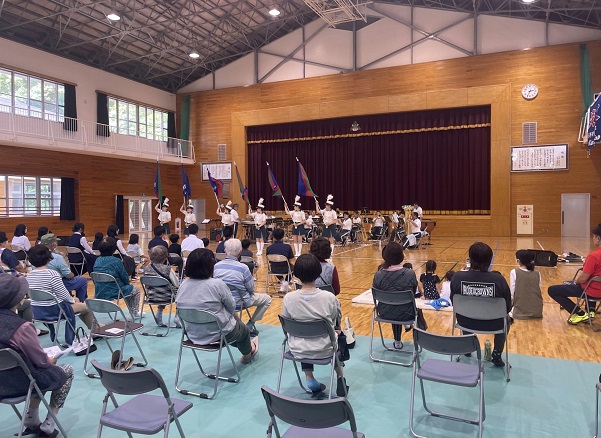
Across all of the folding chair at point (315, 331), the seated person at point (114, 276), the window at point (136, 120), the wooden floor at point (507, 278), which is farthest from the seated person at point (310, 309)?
the window at point (136, 120)

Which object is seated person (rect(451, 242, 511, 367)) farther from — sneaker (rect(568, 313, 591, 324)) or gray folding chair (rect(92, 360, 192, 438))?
gray folding chair (rect(92, 360, 192, 438))

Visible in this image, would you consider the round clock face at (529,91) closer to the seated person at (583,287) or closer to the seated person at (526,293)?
the seated person at (583,287)

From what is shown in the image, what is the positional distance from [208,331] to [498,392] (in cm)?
258

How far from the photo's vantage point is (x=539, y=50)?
1788 centimetres

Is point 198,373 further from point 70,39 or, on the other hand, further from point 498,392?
point 70,39

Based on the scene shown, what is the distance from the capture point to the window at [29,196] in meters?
17.8

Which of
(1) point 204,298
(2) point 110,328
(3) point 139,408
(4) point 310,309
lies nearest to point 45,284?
(2) point 110,328

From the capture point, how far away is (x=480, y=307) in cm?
391

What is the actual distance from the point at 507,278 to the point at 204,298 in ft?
24.0

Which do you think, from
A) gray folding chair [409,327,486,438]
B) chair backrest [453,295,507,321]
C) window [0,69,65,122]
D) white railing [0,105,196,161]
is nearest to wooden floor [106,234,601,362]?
chair backrest [453,295,507,321]

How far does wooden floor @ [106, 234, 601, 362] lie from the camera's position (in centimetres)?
504

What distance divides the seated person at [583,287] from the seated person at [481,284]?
2.27m

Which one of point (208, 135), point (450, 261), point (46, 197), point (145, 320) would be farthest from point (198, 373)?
point (208, 135)

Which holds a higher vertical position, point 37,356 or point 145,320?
point 37,356
